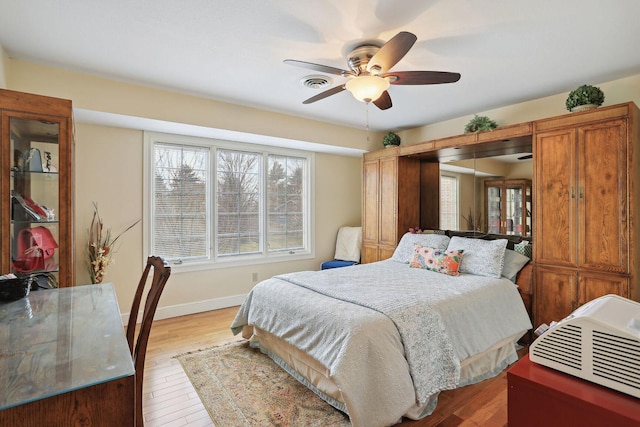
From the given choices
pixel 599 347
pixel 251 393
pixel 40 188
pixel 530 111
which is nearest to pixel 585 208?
pixel 530 111

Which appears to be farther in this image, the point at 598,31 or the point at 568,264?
the point at 568,264

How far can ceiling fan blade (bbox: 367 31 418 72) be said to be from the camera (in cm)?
178

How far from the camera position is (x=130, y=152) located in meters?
3.68

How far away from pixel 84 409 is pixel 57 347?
1.15ft

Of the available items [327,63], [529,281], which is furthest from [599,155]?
[327,63]

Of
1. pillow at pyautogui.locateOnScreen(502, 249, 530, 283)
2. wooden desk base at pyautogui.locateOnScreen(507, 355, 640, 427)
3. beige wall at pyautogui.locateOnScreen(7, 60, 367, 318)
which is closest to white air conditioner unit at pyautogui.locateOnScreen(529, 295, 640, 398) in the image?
wooden desk base at pyautogui.locateOnScreen(507, 355, 640, 427)

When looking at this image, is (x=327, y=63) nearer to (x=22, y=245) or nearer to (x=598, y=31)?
(x=598, y=31)

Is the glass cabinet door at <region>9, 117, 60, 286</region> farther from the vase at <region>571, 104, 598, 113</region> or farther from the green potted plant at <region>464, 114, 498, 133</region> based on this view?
the vase at <region>571, 104, 598, 113</region>

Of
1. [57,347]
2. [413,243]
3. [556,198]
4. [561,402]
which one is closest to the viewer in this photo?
[561,402]

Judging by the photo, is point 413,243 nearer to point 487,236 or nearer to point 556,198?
point 487,236

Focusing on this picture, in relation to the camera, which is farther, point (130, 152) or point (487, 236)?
point (487, 236)

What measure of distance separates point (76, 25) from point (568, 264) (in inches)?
171

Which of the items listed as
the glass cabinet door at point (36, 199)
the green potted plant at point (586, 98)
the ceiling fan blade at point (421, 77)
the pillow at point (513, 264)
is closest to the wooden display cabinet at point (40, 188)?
the glass cabinet door at point (36, 199)

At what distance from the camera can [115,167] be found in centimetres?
360
